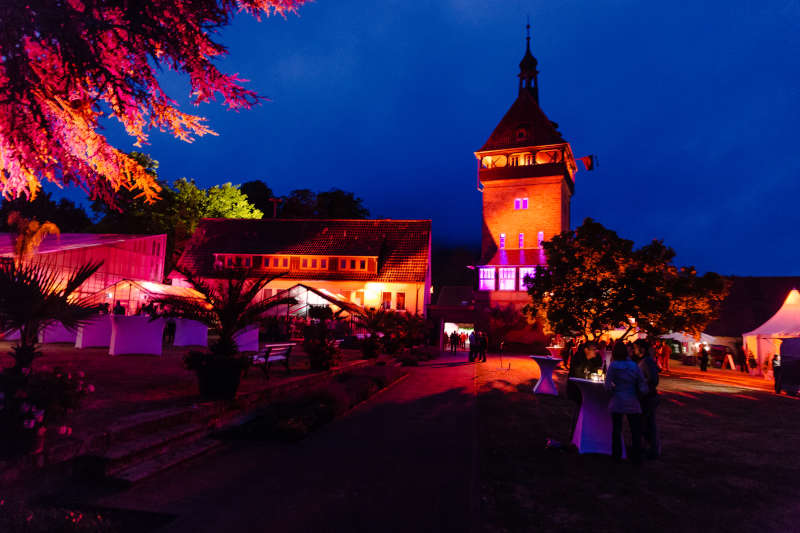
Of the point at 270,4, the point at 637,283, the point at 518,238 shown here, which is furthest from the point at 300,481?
the point at 518,238

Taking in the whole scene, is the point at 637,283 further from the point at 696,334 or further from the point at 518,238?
the point at 518,238

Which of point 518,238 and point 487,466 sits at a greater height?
point 518,238

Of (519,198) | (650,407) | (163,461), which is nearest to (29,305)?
(163,461)

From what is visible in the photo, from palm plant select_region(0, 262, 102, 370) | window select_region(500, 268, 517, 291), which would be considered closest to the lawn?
palm plant select_region(0, 262, 102, 370)

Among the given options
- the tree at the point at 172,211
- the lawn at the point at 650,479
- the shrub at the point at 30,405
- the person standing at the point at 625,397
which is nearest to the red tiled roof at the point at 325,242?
the tree at the point at 172,211

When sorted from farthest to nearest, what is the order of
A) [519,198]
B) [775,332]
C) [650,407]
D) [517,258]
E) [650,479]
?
[519,198] → [517,258] → [775,332] → [650,407] → [650,479]

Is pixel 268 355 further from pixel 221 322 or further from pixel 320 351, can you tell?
pixel 221 322

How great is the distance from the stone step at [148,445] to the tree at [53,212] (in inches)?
1642

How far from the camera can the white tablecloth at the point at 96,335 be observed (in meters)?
14.9

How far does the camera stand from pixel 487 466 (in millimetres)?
6117

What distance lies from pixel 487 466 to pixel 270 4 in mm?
8575

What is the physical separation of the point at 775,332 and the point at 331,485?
25167mm

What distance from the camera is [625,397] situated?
6.61 metres

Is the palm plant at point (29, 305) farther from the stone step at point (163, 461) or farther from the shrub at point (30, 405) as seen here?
the stone step at point (163, 461)
